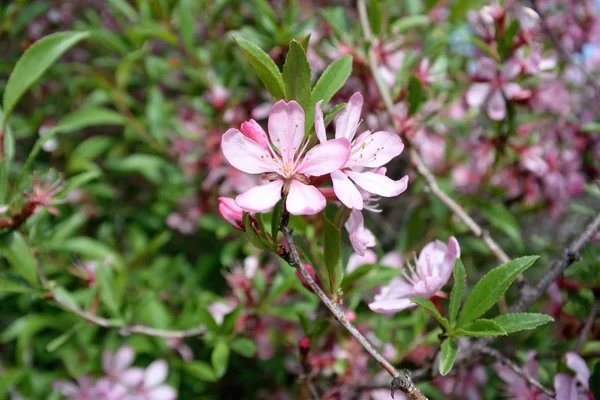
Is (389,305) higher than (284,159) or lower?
lower

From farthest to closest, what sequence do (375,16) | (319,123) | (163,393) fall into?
(163,393) < (375,16) < (319,123)

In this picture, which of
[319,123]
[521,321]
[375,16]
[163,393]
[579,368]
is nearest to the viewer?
[319,123]

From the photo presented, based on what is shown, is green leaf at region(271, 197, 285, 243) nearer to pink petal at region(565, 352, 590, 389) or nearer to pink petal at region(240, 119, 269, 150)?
pink petal at region(240, 119, 269, 150)

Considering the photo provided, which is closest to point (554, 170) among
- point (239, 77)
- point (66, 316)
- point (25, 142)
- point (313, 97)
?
point (239, 77)

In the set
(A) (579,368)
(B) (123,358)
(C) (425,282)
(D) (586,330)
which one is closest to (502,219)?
(D) (586,330)

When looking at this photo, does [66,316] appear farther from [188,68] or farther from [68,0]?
[68,0]

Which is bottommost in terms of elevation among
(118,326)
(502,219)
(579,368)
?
(502,219)

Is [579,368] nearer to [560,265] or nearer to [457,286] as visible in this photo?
[560,265]

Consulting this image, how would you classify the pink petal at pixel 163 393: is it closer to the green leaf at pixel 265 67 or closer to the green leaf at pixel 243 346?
the green leaf at pixel 243 346
